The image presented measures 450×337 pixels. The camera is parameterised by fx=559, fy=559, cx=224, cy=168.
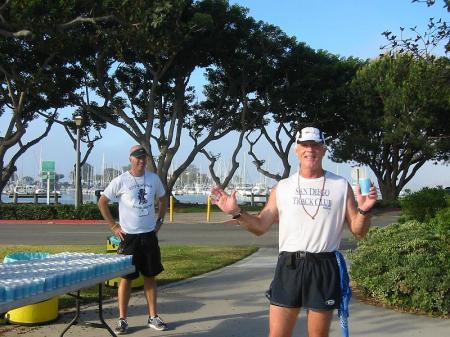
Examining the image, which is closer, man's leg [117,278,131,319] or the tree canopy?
man's leg [117,278,131,319]

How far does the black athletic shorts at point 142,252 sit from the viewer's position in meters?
5.61

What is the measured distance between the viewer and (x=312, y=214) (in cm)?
371

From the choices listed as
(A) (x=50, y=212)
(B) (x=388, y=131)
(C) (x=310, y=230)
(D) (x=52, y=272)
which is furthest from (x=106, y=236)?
(B) (x=388, y=131)

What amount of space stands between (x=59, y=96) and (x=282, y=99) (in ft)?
41.0

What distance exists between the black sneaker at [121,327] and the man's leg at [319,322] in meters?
2.44

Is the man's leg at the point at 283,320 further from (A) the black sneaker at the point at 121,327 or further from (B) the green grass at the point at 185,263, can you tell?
(B) the green grass at the point at 185,263

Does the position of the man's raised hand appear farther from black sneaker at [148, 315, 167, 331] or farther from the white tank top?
black sneaker at [148, 315, 167, 331]

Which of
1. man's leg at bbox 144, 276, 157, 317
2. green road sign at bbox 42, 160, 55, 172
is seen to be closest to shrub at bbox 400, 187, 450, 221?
man's leg at bbox 144, 276, 157, 317

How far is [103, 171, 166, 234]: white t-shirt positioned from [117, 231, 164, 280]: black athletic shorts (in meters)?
0.07

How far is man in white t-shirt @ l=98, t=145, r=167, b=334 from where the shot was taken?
5.61 m

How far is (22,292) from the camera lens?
11.8 feet

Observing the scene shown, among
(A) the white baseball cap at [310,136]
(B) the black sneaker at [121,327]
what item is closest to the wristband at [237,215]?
(A) the white baseball cap at [310,136]

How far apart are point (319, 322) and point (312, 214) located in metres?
0.70

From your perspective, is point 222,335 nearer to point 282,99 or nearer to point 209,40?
point 209,40
